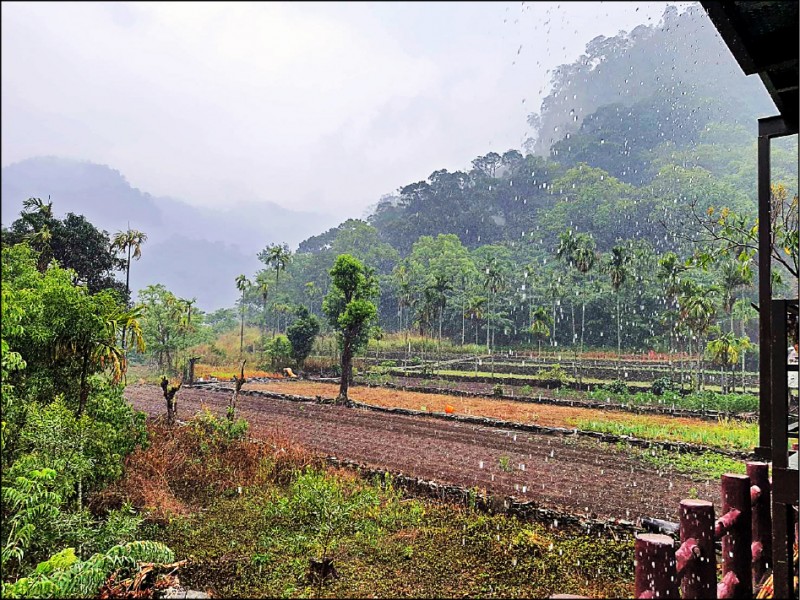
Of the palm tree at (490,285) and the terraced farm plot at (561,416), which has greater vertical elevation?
the palm tree at (490,285)

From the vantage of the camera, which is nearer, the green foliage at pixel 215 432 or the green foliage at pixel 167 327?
the green foliage at pixel 215 432

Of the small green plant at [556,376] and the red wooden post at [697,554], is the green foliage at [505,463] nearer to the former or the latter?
the red wooden post at [697,554]

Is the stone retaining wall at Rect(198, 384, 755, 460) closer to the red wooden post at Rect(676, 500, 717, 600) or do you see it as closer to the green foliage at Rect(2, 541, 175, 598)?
the red wooden post at Rect(676, 500, 717, 600)

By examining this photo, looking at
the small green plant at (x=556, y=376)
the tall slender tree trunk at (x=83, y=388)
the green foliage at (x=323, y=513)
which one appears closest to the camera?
the green foliage at (x=323, y=513)

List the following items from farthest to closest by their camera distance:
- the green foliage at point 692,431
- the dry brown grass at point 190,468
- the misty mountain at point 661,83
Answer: the misty mountain at point 661,83
the green foliage at point 692,431
the dry brown grass at point 190,468

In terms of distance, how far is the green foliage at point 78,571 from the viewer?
8.76 feet

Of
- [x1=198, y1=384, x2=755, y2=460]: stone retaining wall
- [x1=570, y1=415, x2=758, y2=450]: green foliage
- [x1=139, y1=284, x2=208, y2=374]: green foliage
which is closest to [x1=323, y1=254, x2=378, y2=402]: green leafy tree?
[x1=198, y1=384, x2=755, y2=460]: stone retaining wall

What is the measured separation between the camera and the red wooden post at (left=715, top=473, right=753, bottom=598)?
233cm

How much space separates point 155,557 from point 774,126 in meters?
4.28

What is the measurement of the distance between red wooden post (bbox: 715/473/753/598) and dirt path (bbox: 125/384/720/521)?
8.01 ft

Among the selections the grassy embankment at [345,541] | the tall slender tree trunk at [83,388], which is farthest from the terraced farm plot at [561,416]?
the tall slender tree trunk at [83,388]

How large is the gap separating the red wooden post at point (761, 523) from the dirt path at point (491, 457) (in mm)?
2167

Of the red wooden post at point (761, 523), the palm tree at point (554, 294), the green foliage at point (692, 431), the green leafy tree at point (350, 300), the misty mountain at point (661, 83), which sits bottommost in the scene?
the green foliage at point (692, 431)

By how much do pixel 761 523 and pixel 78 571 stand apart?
3623mm
